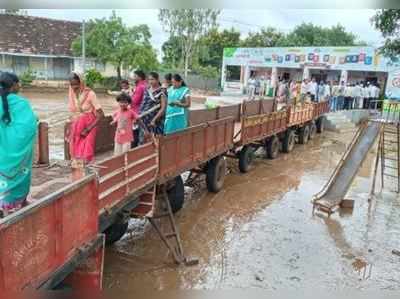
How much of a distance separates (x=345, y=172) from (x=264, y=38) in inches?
1294

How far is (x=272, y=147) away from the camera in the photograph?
445 inches

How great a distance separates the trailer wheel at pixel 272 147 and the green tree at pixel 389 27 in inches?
191

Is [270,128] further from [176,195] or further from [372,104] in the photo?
[372,104]

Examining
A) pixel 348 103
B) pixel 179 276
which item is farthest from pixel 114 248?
pixel 348 103

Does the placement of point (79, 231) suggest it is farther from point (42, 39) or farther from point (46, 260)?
point (42, 39)

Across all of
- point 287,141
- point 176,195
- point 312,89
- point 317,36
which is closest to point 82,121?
point 176,195

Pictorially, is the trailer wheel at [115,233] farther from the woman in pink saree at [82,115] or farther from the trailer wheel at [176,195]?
the trailer wheel at [176,195]

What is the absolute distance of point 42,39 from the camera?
2941cm

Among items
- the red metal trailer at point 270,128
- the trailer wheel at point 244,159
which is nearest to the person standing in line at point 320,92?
the red metal trailer at point 270,128

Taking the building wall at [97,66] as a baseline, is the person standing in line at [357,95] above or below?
below

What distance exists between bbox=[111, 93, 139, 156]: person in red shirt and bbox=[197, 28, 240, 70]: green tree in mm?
31265

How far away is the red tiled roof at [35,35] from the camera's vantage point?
28.1m

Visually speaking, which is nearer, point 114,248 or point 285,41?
point 114,248

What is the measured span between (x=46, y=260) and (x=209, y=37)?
116 feet
